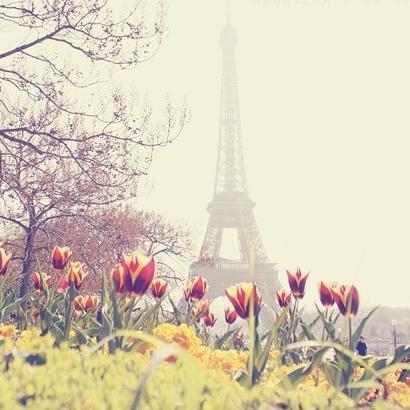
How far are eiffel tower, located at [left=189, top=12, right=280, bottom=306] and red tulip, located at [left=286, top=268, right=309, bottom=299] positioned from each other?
38666 mm

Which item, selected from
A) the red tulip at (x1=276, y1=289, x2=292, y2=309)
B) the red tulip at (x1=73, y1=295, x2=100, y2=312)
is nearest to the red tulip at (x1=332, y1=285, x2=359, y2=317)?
the red tulip at (x1=276, y1=289, x2=292, y2=309)

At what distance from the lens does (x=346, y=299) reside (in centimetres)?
388

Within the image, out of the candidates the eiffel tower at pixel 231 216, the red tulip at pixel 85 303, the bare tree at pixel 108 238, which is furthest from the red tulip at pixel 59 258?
the eiffel tower at pixel 231 216

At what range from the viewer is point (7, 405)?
1.61 m

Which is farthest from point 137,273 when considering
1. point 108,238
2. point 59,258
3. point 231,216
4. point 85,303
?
point 231,216

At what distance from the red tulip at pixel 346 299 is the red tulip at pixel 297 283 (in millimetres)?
1123

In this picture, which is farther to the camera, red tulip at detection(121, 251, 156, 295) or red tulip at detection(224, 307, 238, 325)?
red tulip at detection(224, 307, 238, 325)

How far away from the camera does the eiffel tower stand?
47719mm

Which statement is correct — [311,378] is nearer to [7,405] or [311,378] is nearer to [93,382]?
[93,382]

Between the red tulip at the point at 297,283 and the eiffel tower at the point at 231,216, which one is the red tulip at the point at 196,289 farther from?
the eiffel tower at the point at 231,216

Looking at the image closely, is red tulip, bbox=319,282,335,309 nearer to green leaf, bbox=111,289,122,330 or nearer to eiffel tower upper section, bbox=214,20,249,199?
green leaf, bbox=111,289,122,330

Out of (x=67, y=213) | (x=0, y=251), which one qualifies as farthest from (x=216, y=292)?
(x=0, y=251)

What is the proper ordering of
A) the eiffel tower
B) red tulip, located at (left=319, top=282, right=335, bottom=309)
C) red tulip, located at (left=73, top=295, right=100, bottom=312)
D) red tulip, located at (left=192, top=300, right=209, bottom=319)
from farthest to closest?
the eiffel tower
red tulip, located at (left=192, top=300, right=209, bottom=319)
red tulip, located at (left=73, top=295, right=100, bottom=312)
red tulip, located at (left=319, top=282, right=335, bottom=309)

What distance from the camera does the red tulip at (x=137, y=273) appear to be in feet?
11.8
